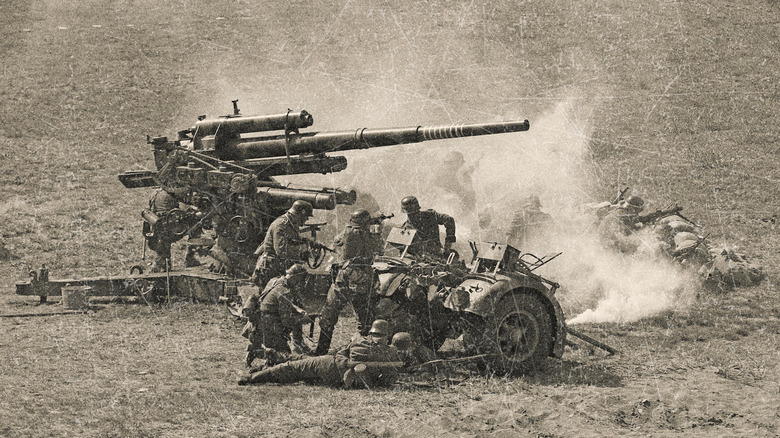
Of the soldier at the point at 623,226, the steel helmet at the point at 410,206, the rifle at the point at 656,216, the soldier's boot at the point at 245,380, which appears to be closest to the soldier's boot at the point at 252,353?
the soldier's boot at the point at 245,380

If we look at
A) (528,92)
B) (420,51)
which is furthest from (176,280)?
(420,51)

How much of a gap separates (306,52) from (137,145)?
26.3 feet

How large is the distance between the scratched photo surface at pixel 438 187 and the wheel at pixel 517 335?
210 millimetres

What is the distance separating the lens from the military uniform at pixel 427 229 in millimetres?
11820

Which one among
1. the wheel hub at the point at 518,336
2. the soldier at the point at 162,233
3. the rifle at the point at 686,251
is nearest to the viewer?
the wheel hub at the point at 518,336

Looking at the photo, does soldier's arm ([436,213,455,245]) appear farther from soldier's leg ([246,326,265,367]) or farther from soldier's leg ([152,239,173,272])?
soldier's leg ([152,239,173,272])

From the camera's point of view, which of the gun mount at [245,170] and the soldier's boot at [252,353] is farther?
the gun mount at [245,170]

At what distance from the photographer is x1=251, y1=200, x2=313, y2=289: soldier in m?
12.9

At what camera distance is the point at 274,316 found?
34.3ft

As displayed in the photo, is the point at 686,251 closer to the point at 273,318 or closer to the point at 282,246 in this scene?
the point at 282,246

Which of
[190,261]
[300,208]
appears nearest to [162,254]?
[190,261]

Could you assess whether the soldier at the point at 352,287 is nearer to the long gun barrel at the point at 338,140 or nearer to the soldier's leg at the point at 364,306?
the soldier's leg at the point at 364,306

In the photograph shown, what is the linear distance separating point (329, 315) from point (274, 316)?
2.71 ft

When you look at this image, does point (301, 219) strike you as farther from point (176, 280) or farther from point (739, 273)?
point (739, 273)
